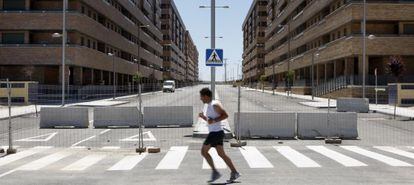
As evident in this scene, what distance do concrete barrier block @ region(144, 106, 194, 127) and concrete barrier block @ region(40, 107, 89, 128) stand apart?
8.51 ft

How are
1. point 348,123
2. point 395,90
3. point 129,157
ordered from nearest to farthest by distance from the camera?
point 129,157
point 348,123
point 395,90

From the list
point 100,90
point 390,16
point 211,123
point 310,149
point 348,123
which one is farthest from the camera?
point 100,90

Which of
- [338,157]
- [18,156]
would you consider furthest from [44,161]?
[338,157]

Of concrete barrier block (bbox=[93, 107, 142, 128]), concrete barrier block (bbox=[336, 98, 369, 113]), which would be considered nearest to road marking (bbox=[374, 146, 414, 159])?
concrete barrier block (bbox=[93, 107, 142, 128])

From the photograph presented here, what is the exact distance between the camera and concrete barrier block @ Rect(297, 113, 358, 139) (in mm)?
18625

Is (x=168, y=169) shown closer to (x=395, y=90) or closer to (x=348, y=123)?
(x=348, y=123)

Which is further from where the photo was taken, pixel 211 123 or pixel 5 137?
pixel 5 137

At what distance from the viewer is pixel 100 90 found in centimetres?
5878

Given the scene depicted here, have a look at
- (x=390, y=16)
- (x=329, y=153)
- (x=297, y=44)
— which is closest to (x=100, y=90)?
(x=390, y=16)

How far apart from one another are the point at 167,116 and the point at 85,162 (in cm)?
1099

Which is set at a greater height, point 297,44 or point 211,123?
point 297,44

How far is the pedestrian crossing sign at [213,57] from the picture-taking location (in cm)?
1811

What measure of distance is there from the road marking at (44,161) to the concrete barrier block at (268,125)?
653cm

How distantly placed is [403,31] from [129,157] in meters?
43.8
